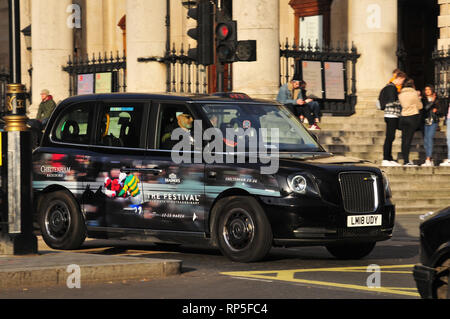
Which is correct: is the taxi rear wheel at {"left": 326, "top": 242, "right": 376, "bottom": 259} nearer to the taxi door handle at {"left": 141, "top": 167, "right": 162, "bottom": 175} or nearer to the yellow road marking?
the yellow road marking

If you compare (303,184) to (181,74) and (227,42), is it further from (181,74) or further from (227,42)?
(181,74)

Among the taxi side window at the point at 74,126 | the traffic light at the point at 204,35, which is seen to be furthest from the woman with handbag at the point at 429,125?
the taxi side window at the point at 74,126

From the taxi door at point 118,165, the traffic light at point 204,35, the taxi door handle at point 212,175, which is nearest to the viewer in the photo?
the taxi door handle at point 212,175

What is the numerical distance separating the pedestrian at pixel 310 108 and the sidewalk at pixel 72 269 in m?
13.1

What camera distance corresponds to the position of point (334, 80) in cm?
2642

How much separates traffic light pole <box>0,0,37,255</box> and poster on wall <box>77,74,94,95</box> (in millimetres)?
18415

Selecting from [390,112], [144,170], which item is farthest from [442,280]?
[390,112]

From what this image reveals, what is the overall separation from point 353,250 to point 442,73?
14.5m

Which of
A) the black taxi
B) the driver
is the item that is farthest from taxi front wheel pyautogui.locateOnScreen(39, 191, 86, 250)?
the driver

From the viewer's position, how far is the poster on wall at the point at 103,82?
29.5 m

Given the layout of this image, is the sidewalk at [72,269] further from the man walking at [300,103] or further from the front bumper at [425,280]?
the man walking at [300,103]

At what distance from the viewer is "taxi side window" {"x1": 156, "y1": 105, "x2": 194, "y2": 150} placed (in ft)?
42.4

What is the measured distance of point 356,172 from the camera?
12.3 meters
